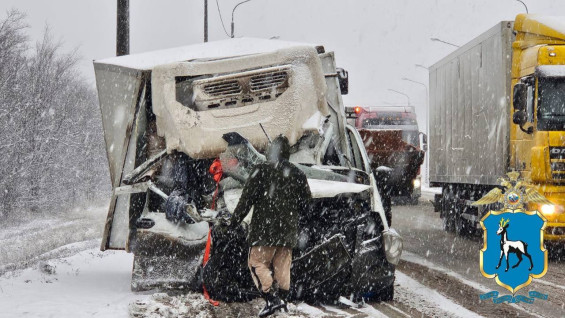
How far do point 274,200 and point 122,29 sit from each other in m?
8.75

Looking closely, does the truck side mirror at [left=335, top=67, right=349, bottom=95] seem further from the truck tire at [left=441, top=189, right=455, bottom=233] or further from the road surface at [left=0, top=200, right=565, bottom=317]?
the truck tire at [left=441, top=189, right=455, bottom=233]

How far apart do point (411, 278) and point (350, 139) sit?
79.8 inches

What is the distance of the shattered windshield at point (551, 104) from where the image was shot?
1139 centimetres

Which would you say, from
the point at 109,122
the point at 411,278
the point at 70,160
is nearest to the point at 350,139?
the point at 411,278

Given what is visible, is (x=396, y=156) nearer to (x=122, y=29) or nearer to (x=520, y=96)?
(x=520, y=96)

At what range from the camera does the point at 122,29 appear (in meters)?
14.7

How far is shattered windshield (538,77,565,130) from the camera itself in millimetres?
11391

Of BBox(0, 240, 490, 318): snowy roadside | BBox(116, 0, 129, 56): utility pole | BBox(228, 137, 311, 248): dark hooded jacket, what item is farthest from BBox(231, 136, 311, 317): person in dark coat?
BBox(116, 0, 129, 56): utility pole

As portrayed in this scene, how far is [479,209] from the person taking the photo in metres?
13.8

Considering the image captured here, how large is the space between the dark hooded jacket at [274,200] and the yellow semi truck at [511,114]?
5.67 m

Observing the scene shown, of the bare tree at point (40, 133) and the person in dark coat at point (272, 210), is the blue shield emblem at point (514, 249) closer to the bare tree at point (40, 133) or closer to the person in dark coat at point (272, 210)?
the person in dark coat at point (272, 210)

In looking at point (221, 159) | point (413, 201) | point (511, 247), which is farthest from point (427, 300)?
point (413, 201)

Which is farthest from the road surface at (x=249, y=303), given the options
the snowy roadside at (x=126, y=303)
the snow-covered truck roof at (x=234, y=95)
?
the snow-covered truck roof at (x=234, y=95)

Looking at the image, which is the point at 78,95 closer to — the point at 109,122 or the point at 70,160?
the point at 70,160
